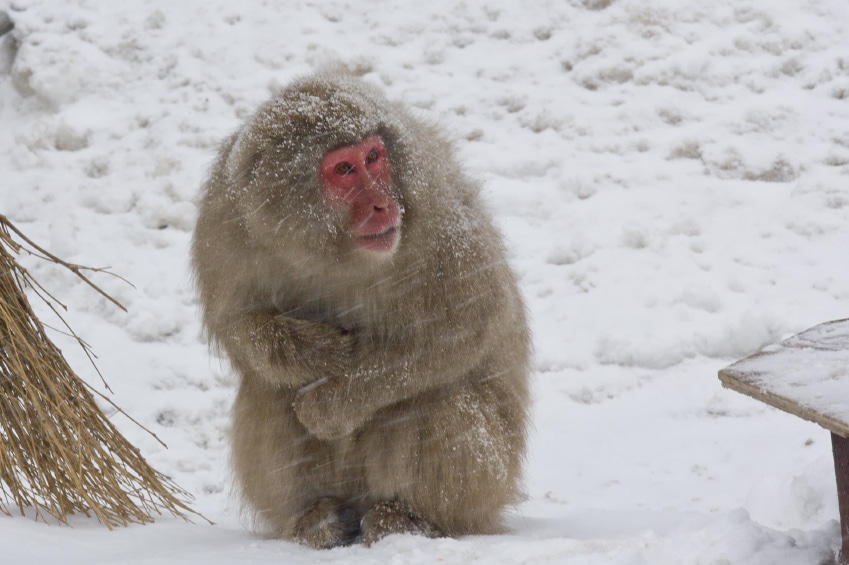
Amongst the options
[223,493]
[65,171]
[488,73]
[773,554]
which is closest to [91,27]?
[65,171]

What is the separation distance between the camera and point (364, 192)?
10.9 ft

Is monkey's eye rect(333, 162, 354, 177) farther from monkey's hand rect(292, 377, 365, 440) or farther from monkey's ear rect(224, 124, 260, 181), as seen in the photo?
monkey's hand rect(292, 377, 365, 440)

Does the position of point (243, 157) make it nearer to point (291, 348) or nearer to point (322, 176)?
point (322, 176)

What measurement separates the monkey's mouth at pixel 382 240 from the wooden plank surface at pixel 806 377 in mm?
1116

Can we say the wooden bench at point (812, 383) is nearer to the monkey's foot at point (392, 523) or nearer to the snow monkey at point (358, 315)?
the snow monkey at point (358, 315)

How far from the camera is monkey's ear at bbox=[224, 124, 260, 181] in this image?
3498 millimetres

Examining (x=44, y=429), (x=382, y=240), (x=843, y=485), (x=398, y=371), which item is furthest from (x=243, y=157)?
(x=843, y=485)

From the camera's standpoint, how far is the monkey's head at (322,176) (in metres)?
3.33

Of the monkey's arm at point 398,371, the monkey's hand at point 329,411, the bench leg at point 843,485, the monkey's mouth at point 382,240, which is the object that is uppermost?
the monkey's mouth at point 382,240

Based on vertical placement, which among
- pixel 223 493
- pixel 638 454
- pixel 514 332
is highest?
pixel 514 332

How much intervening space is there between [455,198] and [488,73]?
159 inches

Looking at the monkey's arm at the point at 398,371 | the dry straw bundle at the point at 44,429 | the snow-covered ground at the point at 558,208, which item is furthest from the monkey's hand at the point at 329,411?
the dry straw bundle at the point at 44,429

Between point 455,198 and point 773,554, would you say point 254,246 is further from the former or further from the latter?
point 773,554

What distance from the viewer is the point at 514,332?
3.94m
